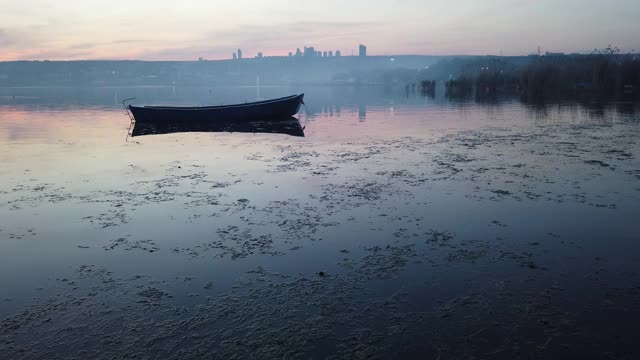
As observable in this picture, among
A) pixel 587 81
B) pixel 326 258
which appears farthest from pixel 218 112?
pixel 587 81

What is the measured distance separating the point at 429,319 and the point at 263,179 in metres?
11.4

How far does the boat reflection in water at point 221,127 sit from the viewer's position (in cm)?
3525

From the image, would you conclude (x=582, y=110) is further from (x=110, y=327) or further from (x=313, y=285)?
(x=110, y=327)

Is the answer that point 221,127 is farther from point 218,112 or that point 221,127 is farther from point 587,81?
point 587,81

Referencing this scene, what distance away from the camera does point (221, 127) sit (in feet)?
125

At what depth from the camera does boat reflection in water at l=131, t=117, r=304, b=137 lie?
116 ft

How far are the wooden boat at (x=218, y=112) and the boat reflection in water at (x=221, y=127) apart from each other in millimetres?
421

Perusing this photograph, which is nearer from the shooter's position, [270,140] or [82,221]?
[82,221]

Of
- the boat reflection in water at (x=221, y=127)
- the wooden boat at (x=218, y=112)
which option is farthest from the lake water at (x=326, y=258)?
the wooden boat at (x=218, y=112)

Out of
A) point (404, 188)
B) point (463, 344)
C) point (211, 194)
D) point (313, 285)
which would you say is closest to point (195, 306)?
point (313, 285)

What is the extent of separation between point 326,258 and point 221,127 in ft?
101

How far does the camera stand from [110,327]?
22.8 feet

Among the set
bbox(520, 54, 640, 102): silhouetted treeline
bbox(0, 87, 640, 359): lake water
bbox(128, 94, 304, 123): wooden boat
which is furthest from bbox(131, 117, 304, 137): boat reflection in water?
bbox(520, 54, 640, 102): silhouetted treeline

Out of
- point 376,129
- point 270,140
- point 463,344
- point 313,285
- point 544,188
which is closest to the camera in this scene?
point 463,344
